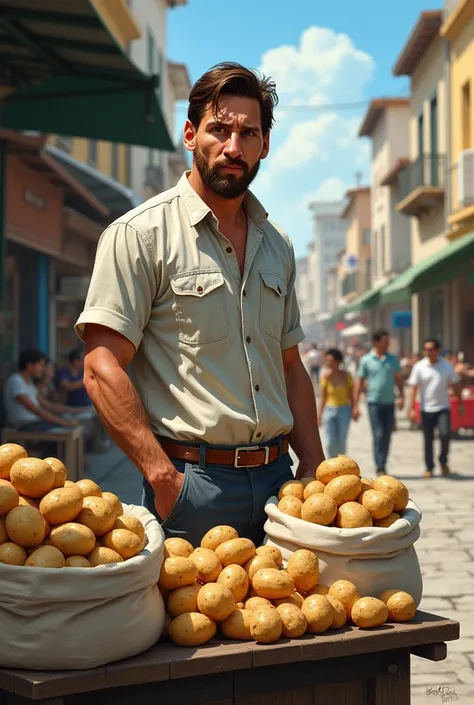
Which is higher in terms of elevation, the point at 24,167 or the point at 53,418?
the point at 24,167

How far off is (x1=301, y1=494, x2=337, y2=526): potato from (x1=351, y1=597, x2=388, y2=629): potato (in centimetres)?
26

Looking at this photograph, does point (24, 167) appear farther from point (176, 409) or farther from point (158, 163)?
point (158, 163)

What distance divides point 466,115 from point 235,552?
21.8 m

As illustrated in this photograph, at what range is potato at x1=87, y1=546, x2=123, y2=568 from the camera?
98.3 inches

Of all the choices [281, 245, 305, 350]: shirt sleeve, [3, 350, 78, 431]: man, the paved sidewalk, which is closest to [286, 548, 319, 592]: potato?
[281, 245, 305, 350]: shirt sleeve

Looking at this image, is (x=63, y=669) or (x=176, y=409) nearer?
(x=63, y=669)

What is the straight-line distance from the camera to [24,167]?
1415cm

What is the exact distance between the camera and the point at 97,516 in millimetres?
2645

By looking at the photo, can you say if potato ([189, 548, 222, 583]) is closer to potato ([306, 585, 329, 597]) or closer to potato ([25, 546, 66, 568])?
potato ([306, 585, 329, 597])

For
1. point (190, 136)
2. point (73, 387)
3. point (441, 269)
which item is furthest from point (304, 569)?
point (441, 269)

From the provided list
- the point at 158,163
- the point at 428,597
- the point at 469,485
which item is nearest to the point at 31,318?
the point at 469,485

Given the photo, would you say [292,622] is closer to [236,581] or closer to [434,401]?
[236,581]

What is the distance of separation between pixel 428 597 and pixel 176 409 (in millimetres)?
4018

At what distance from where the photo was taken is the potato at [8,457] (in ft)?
9.01
